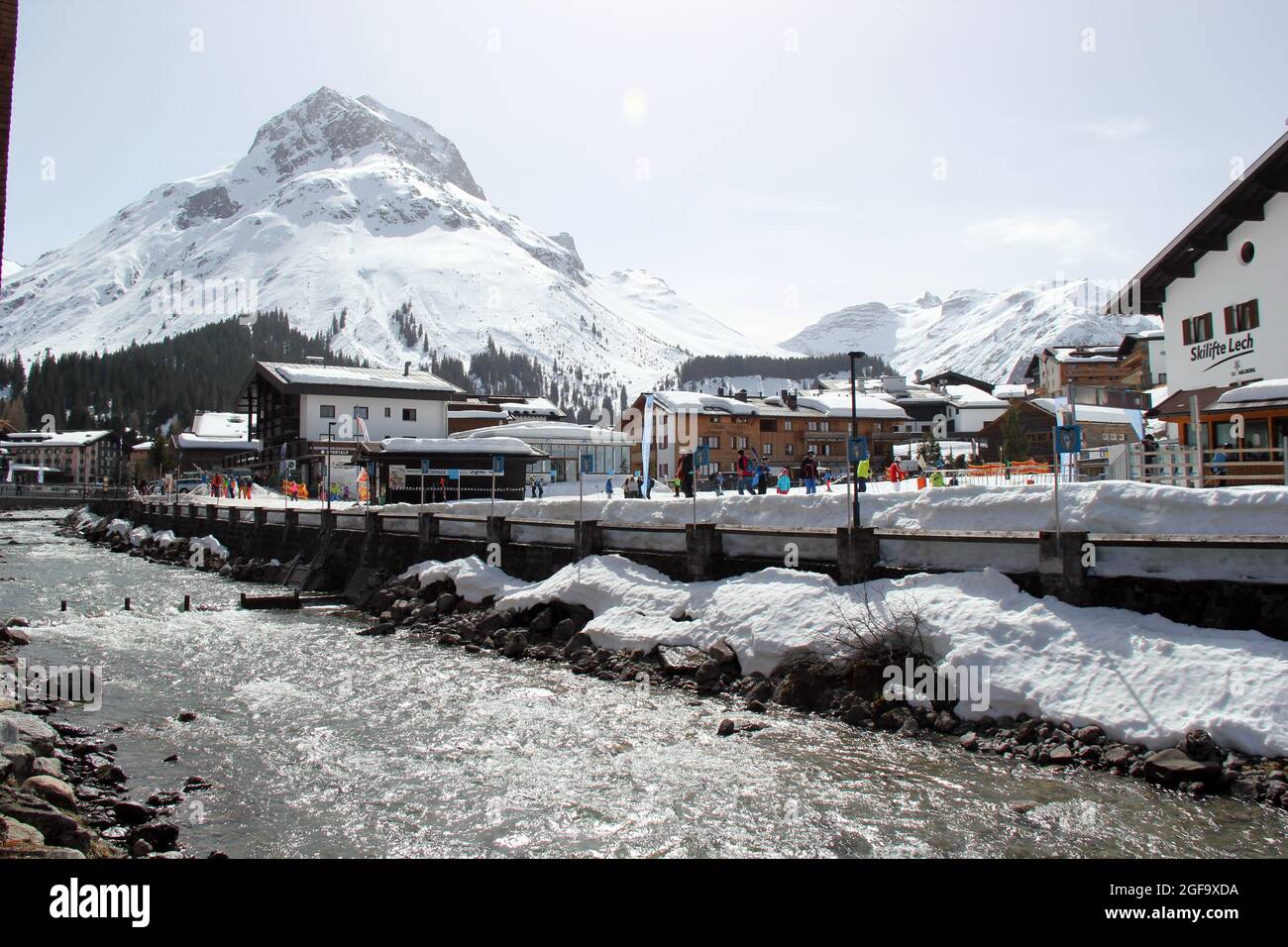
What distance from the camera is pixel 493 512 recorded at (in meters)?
30.8

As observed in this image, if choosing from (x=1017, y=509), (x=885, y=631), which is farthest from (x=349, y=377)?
(x=885, y=631)

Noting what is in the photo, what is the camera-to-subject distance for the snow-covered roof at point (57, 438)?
145625 millimetres

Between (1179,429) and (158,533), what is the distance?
197 ft

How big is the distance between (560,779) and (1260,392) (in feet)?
76.3

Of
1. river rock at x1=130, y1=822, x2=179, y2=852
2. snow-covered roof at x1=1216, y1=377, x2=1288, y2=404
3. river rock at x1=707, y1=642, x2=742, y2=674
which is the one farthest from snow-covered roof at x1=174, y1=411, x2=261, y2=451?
river rock at x1=130, y1=822, x2=179, y2=852

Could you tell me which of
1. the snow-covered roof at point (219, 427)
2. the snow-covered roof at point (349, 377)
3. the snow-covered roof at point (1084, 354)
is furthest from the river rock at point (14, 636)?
the snow-covered roof at point (1084, 354)

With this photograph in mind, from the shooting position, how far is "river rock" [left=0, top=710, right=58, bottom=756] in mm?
11875

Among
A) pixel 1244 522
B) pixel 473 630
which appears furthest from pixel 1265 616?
pixel 473 630

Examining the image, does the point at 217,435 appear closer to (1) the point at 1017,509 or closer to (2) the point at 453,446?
(2) the point at 453,446

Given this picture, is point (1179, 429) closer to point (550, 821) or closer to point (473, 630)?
point (473, 630)

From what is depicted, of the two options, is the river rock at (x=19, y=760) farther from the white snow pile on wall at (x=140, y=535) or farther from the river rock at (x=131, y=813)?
the white snow pile on wall at (x=140, y=535)

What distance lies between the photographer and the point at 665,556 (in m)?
22.3

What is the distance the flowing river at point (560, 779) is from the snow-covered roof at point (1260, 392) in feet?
58.8

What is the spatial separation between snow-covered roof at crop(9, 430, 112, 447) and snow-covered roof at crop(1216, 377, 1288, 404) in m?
162
